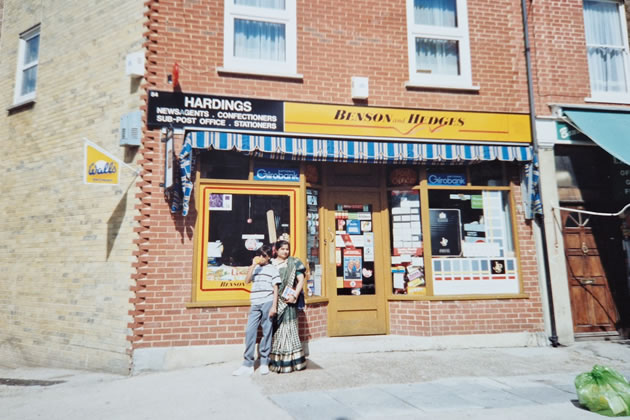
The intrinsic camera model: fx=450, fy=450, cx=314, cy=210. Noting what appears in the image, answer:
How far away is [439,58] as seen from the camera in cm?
805

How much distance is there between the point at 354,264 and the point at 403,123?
247 centimetres

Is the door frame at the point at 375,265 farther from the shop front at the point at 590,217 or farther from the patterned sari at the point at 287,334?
the shop front at the point at 590,217

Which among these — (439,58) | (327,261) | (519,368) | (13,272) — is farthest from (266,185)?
(13,272)

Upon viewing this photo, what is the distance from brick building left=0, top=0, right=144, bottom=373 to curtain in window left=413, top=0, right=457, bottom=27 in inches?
185

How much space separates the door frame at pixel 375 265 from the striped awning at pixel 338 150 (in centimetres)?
77

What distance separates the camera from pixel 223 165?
6863 mm

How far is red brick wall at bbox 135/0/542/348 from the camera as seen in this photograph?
6355 millimetres

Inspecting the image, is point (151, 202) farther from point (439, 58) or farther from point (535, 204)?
point (535, 204)

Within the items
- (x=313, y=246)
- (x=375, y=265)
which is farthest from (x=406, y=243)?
(x=313, y=246)

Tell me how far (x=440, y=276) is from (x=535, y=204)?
6.80 feet

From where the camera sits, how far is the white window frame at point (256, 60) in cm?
709

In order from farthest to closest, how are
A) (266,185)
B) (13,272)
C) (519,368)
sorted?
(13,272) → (266,185) → (519,368)

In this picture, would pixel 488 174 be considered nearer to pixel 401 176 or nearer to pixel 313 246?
pixel 401 176

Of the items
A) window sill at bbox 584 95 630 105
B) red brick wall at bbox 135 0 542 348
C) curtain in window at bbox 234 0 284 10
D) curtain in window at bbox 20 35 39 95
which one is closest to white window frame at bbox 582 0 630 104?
window sill at bbox 584 95 630 105
